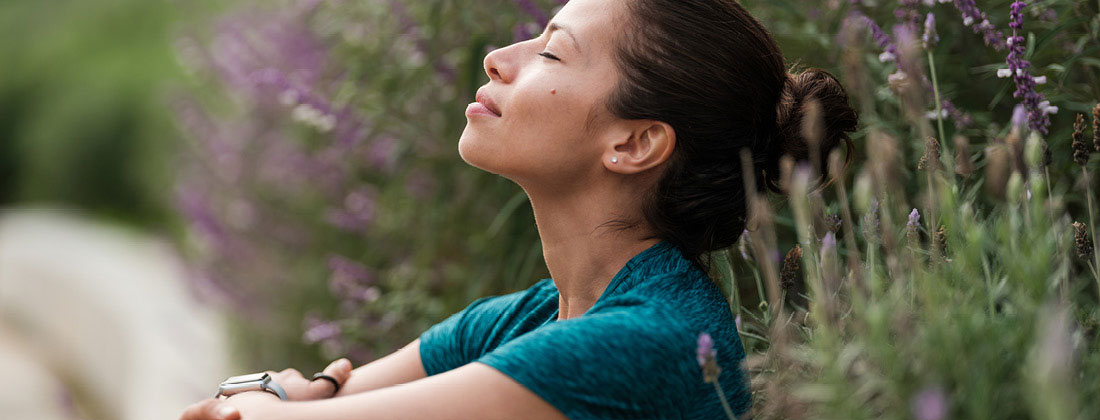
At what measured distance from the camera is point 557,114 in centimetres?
153

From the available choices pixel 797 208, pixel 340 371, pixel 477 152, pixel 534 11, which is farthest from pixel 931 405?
pixel 534 11

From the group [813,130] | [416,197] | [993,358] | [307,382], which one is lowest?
[993,358]

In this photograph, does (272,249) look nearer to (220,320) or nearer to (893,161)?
(220,320)

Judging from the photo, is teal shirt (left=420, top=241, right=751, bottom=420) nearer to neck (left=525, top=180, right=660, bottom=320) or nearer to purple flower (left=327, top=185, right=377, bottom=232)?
neck (left=525, top=180, right=660, bottom=320)

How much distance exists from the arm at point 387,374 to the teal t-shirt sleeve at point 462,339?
0.06 feet

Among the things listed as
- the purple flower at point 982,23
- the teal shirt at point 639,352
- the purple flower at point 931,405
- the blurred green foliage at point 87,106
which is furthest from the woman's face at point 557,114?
the blurred green foliage at point 87,106

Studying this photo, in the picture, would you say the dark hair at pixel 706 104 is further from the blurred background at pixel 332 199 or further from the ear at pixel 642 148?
the blurred background at pixel 332 199

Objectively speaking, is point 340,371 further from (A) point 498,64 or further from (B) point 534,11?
(B) point 534,11

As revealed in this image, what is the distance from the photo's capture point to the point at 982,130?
1.81 meters

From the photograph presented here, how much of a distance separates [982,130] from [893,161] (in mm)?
894

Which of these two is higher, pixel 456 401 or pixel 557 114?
pixel 557 114

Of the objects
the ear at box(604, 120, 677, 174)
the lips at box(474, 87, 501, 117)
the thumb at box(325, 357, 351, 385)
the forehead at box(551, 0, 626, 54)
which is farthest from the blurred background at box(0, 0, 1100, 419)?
the thumb at box(325, 357, 351, 385)

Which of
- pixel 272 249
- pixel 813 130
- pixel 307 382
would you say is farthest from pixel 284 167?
pixel 813 130

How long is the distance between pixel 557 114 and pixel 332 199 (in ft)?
7.80
